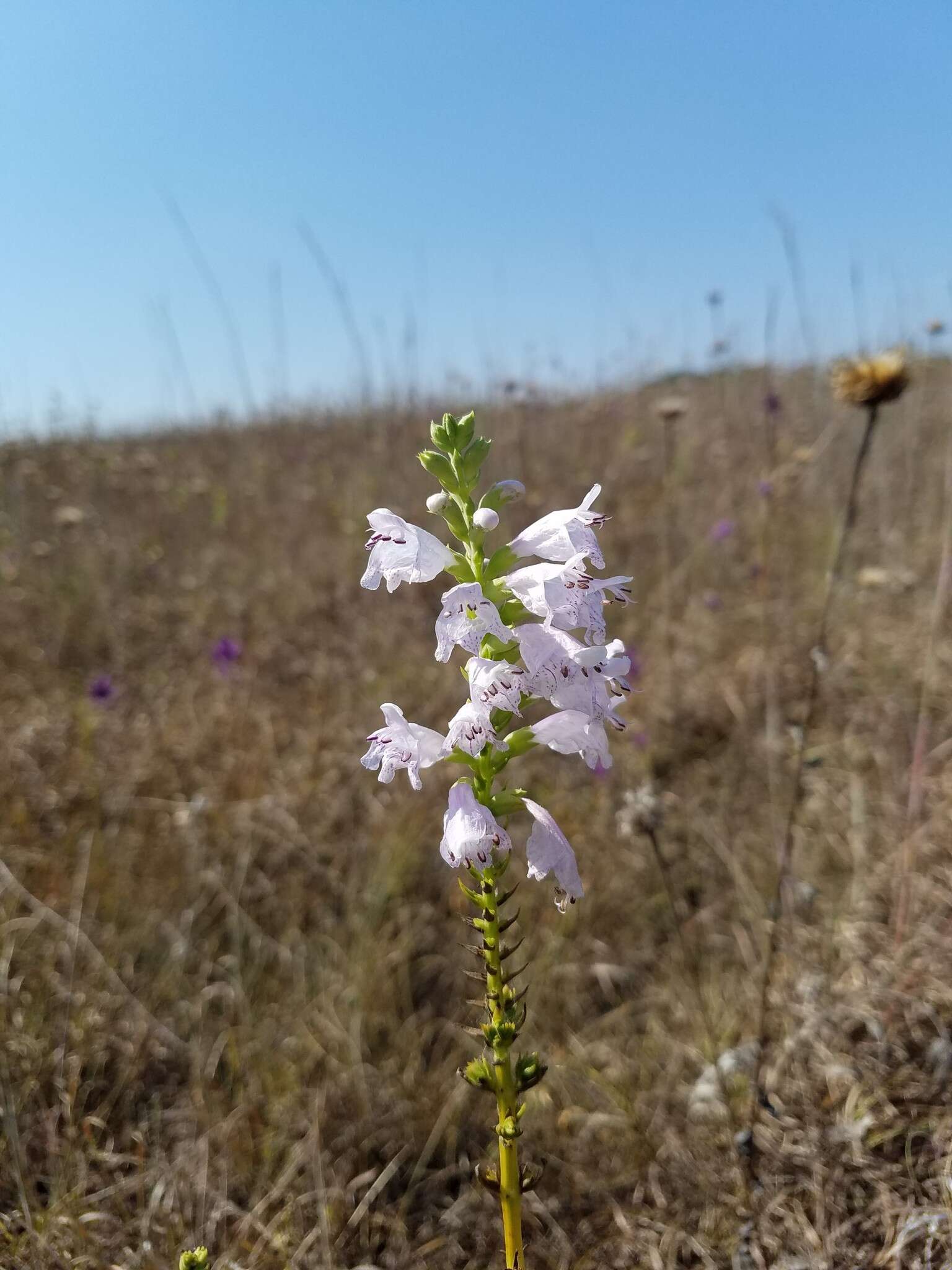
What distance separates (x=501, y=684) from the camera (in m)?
1.21

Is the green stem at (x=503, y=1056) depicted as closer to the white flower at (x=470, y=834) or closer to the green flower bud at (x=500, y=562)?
the white flower at (x=470, y=834)

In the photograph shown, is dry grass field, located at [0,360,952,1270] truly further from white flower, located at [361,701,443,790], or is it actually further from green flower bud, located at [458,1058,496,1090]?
white flower, located at [361,701,443,790]

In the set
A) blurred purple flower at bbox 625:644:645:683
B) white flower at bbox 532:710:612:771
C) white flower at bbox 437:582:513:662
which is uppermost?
white flower at bbox 437:582:513:662

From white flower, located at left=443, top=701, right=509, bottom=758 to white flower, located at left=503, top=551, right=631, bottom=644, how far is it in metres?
0.20

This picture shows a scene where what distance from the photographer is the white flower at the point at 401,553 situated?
1410 millimetres

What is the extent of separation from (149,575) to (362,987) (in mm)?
5027

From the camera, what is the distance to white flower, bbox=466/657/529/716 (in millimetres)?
1203

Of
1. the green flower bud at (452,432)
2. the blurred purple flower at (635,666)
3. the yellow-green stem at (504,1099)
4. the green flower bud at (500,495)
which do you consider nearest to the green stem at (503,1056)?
the yellow-green stem at (504,1099)

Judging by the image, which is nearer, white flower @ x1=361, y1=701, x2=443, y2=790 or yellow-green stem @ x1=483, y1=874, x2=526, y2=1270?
yellow-green stem @ x1=483, y1=874, x2=526, y2=1270

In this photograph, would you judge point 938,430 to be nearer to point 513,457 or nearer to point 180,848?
point 513,457

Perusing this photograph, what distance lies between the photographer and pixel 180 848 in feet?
11.9

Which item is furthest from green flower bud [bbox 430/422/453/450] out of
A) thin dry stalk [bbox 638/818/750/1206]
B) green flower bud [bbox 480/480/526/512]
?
thin dry stalk [bbox 638/818/750/1206]

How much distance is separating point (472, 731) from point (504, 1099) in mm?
670

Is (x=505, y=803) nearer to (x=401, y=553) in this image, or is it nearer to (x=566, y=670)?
(x=566, y=670)
